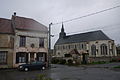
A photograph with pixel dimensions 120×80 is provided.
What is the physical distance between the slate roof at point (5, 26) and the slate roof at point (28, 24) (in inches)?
53.8

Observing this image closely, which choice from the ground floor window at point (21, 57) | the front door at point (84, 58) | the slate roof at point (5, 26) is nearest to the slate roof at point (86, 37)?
the front door at point (84, 58)

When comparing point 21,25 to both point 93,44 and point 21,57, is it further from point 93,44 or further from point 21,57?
point 93,44

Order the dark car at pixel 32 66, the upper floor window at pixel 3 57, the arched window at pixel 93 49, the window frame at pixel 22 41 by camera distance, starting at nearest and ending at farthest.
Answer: the dark car at pixel 32 66 < the upper floor window at pixel 3 57 < the window frame at pixel 22 41 < the arched window at pixel 93 49

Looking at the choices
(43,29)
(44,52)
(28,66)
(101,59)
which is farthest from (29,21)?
(101,59)

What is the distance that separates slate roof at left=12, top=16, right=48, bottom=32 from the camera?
80.1 ft

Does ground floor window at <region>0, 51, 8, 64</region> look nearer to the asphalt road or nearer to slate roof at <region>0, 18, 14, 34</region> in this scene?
the asphalt road

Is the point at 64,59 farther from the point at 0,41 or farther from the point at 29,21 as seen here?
the point at 0,41

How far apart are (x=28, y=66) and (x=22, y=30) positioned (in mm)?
7296

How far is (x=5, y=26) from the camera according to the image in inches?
938

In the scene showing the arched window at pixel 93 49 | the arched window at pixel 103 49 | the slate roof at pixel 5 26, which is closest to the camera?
the slate roof at pixel 5 26

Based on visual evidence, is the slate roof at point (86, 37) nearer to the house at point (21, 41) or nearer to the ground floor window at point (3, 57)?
Result: the house at point (21, 41)

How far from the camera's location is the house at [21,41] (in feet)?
72.5

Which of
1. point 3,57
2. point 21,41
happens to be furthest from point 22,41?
point 3,57

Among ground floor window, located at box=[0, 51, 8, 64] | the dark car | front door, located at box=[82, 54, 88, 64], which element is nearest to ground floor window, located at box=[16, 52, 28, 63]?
ground floor window, located at box=[0, 51, 8, 64]
